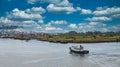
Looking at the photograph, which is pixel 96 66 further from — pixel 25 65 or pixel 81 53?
pixel 81 53

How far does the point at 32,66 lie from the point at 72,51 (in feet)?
58.6

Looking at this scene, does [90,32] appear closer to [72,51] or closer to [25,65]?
[72,51]

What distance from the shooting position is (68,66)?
2695 centimetres

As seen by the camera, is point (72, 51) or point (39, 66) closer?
point (39, 66)

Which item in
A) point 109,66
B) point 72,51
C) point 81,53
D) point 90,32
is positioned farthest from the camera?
point 90,32

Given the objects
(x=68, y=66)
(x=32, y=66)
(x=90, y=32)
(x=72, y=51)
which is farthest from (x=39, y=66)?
(x=90, y=32)

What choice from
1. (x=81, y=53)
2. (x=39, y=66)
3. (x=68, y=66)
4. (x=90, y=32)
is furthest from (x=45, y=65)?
(x=90, y=32)

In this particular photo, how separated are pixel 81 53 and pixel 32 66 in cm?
1432

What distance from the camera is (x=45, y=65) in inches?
1093

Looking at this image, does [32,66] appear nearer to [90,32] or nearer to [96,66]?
[96,66]

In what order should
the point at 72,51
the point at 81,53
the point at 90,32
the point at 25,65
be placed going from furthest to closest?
the point at 90,32
the point at 72,51
the point at 81,53
the point at 25,65

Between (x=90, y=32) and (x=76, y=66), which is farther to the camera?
(x=90, y=32)

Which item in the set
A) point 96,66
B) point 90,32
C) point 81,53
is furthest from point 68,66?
point 90,32

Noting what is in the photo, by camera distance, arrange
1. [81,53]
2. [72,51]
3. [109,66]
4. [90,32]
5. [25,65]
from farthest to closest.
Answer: [90,32], [72,51], [81,53], [25,65], [109,66]
